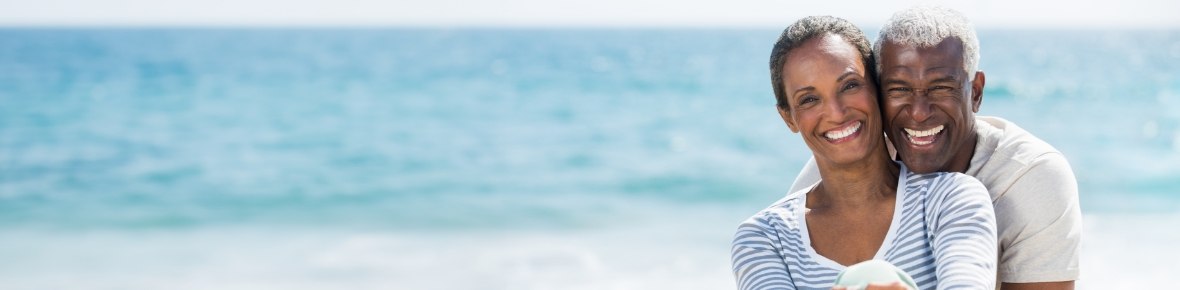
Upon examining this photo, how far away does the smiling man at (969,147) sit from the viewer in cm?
292

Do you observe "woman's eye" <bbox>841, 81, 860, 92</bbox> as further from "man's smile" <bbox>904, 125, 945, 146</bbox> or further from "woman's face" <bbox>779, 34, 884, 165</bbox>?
"man's smile" <bbox>904, 125, 945, 146</bbox>

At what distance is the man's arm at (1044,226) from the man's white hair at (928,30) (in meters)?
0.35

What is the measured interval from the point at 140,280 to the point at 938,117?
7.73 m

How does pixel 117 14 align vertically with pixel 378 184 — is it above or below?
above

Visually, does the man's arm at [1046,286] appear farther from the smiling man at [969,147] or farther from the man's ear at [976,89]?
the man's ear at [976,89]

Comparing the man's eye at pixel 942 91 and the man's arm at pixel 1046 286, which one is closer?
the man's arm at pixel 1046 286

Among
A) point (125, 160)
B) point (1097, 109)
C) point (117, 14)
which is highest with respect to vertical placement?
point (117, 14)

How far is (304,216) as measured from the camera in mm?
12234

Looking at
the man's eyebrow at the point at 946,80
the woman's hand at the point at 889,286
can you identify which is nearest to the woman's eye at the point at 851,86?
the man's eyebrow at the point at 946,80

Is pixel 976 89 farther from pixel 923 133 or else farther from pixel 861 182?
pixel 861 182

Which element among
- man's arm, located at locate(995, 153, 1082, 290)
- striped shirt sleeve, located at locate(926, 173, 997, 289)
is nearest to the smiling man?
man's arm, located at locate(995, 153, 1082, 290)

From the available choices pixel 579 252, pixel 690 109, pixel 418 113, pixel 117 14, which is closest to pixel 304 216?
pixel 579 252

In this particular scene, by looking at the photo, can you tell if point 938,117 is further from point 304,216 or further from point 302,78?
point 302,78

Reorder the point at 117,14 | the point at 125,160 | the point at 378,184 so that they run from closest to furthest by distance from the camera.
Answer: the point at 378,184 < the point at 125,160 < the point at 117,14
